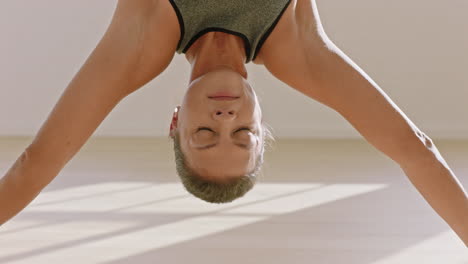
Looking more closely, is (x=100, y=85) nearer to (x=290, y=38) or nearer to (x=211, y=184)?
(x=211, y=184)

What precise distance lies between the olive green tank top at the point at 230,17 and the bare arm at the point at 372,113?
0.07 meters

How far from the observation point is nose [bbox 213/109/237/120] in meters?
1.74

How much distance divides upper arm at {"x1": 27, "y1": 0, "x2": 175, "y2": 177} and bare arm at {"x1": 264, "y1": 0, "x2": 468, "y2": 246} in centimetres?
36

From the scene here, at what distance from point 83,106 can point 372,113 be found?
0.73m

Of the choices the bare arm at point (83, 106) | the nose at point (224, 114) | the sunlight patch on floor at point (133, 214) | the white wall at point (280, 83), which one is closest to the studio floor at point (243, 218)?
the sunlight patch on floor at point (133, 214)

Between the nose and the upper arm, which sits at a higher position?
the upper arm

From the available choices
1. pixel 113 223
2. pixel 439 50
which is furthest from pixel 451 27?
pixel 113 223

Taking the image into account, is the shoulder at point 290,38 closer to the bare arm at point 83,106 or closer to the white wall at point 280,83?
the bare arm at point 83,106

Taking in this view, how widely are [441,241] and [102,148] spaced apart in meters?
2.32

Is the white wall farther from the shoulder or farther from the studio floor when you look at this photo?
the shoulder

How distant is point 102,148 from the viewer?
14.6 feet

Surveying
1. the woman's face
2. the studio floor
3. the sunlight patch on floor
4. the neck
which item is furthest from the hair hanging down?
the sunlight patch on floor

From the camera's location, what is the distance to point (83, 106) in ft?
6.21

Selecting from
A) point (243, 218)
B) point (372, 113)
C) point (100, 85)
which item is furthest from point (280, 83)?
point (100, 85)
